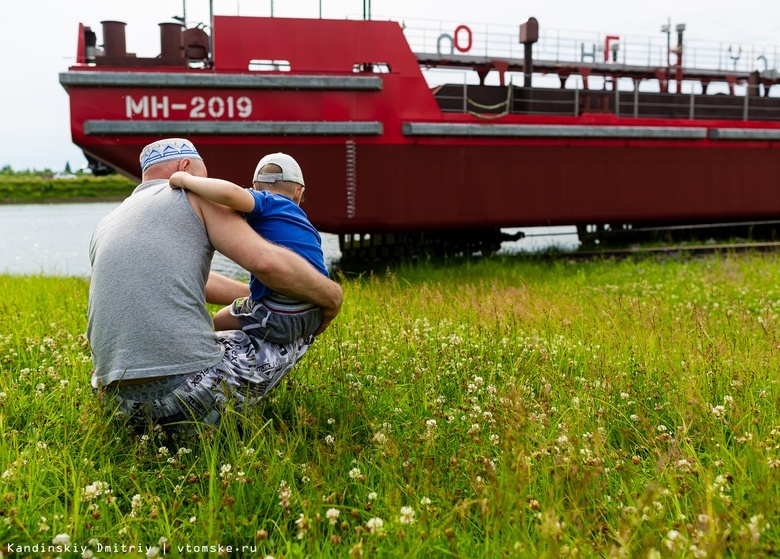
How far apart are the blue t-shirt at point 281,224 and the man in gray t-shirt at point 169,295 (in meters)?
0.09

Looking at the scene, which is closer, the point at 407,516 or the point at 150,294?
the point at 407,516

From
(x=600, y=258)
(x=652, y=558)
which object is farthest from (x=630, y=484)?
(x=600, y=258)

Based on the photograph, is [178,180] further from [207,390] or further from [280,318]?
[207,390]

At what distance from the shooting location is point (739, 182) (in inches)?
437

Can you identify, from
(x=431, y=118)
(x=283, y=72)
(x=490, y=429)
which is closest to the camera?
(x=490, y=429)

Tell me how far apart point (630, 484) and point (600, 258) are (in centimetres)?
805

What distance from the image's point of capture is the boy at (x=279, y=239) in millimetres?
2674

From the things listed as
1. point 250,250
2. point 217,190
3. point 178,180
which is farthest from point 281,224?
point 178,180

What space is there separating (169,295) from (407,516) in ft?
3.87

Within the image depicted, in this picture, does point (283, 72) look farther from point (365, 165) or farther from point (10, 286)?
point (10, 286)

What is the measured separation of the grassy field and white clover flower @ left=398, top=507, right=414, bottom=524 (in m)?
0.01

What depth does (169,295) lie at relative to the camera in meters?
2.41

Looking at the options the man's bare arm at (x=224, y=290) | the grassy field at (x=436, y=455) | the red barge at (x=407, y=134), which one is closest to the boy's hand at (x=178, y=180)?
the man's bare arm at (x=224, y=290)

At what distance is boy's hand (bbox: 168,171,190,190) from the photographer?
2.50 m
